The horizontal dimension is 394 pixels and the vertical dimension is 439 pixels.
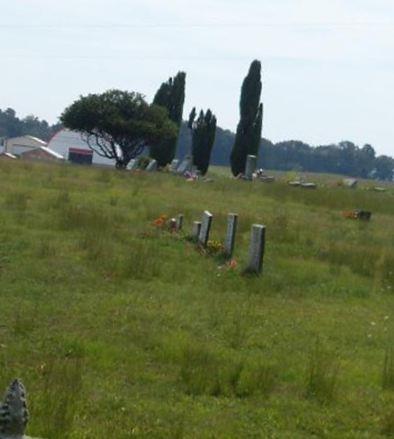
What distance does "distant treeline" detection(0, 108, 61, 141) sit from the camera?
461 ft

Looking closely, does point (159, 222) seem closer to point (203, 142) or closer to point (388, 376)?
point (388, 376)

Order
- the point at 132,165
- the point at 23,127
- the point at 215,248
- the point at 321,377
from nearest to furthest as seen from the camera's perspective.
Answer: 1. the point at 321,377
2. the point at 215,248
3. the point at 132,165
4. the point at 23,127

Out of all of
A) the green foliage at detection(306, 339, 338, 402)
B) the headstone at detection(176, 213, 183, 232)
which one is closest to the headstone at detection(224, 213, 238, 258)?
the headstone at detection(176, 213, 183, 232)

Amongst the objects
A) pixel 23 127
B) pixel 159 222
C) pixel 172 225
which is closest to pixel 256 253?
pixel 172 225

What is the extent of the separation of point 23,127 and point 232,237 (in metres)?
138

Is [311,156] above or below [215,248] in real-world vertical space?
above

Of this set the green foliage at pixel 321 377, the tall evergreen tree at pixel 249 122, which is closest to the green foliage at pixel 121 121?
the tall evergreen tree at pixel 249 122

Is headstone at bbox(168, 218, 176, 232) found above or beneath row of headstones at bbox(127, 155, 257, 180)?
beneath

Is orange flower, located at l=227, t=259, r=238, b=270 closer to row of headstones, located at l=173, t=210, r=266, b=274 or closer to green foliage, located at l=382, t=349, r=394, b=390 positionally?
row of headstones, located at l=173, t=210, r=266, b=274

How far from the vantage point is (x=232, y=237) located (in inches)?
539

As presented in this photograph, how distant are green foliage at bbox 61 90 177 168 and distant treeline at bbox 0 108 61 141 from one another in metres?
89.8

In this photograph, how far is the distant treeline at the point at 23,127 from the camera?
141 metres

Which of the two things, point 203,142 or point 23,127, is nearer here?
point 203,142

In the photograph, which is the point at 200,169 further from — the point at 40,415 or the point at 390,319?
the point at 40,415
